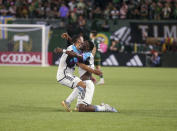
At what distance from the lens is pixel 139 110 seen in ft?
39.4

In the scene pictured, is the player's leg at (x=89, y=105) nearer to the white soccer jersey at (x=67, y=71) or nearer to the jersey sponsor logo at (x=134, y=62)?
the white soccer jersey at (x=67, y=71)

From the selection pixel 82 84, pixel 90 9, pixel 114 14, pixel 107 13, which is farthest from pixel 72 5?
pixel 82 84

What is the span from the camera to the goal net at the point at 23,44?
30000 mm

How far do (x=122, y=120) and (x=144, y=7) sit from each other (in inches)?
900

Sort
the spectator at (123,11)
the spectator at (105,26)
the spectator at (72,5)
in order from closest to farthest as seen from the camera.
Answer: the spectator at (105,26) → the spectator at (123,11) → the spectator at (72,5)

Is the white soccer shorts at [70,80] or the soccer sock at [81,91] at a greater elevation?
the white soccer shorts at [70,80]

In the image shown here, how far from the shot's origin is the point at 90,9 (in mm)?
33094

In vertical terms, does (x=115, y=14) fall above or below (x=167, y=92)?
above

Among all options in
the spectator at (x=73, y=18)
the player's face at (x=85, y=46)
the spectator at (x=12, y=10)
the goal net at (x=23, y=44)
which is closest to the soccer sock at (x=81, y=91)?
the player's face at (x=85, y=46)

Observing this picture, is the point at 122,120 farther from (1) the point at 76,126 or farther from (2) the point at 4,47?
(2) the point at 4,47

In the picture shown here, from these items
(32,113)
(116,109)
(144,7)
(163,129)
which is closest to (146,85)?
(116,109)

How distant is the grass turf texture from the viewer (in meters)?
9.34

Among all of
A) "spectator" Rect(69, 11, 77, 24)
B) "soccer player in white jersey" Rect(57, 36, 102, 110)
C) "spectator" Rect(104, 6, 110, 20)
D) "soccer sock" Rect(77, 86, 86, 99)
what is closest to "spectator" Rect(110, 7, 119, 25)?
"spectator" Rect(104, 6, 110, 20)

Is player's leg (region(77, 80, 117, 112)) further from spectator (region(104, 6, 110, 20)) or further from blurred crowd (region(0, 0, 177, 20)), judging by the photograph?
spectator (region(104, 6, 110, 20))
